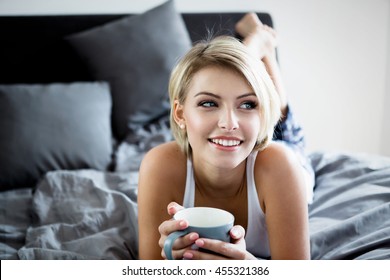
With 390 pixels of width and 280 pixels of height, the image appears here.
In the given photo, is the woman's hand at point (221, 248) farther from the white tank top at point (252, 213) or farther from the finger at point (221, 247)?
the white tank top at point (252, 213)

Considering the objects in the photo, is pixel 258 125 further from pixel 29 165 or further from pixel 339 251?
pixel 29 165

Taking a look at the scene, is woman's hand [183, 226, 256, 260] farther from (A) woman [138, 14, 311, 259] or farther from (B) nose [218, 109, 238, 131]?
(B) nose [218, 109, 238, 131]

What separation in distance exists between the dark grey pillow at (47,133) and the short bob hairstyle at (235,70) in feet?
1.91

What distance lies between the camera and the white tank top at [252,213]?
92 centimetres

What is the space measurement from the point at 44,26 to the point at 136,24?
0.31m

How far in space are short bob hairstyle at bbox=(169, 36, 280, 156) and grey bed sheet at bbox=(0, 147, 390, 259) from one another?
0.25 m

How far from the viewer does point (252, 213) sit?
0.92 meters

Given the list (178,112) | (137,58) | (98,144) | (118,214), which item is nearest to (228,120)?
(178,112)

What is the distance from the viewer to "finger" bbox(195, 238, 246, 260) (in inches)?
27.5

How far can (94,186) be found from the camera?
1217 mm

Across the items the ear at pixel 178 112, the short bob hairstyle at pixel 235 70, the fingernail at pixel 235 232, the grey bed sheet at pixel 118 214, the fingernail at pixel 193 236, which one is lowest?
the grey bed sheet at pixel 118 214

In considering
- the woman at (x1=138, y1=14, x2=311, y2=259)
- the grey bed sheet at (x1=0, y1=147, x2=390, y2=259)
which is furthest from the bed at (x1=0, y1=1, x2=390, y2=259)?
the woman at (x1=138, y1=14, x2=311, y2=259)

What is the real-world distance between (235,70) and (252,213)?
0.91 ft

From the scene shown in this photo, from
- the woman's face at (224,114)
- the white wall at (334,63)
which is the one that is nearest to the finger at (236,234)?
the woman's face at (224,114)
